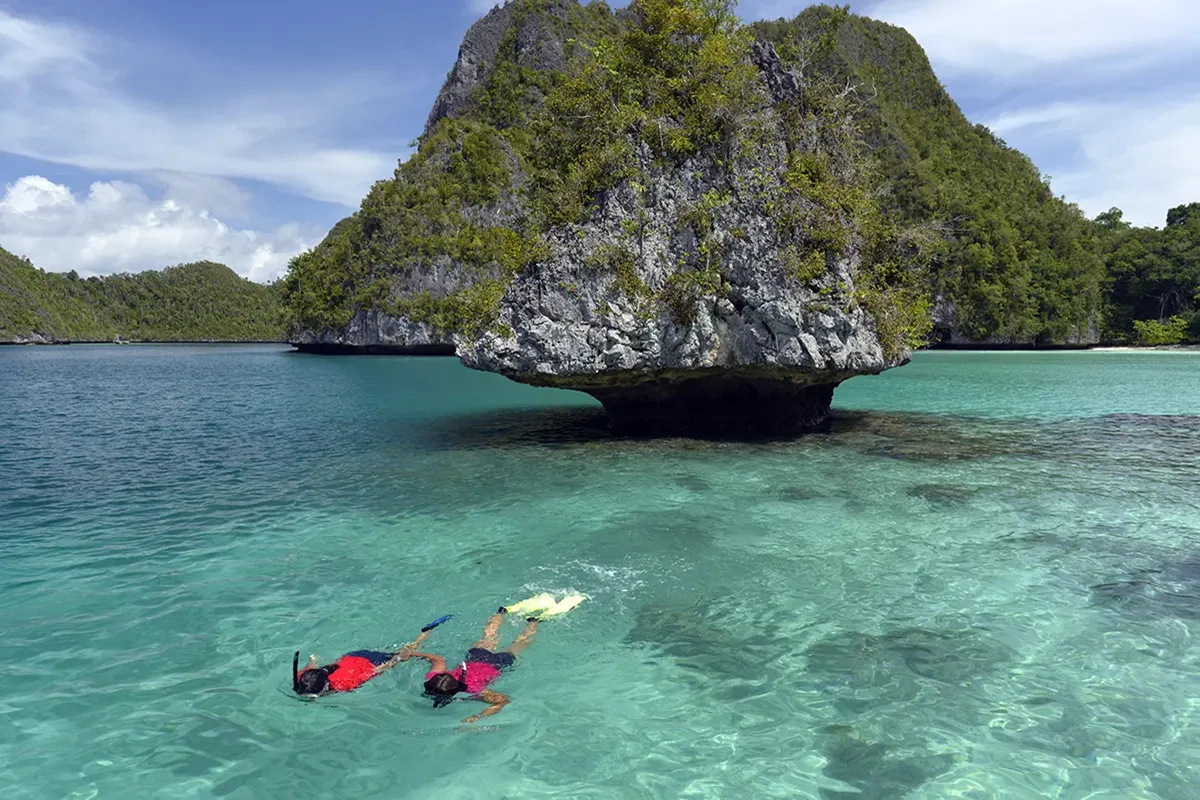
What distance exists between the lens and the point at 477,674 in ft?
19.4

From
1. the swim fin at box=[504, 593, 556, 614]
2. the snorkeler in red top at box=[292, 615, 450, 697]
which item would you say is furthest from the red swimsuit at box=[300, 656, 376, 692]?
the swim fin at box=[504, 593, 556, 614]

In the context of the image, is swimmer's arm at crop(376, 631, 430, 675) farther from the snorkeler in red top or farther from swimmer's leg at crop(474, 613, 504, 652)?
swimmer's leg at crop(474, 613, 504, 652)

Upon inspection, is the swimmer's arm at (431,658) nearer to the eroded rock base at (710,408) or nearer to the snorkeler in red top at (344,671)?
the snorkeler in red top at (344,671)

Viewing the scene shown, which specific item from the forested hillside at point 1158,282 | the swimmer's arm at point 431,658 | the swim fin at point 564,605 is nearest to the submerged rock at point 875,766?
the swim fin at point 564,605

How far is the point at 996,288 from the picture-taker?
76.2m

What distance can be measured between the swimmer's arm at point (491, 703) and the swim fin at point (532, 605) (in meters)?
1.52

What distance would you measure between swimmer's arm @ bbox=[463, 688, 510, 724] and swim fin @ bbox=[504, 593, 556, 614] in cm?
152

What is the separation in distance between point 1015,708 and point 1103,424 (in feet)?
64.4

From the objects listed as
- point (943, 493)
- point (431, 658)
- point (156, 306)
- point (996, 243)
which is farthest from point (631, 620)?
point (156, 306)

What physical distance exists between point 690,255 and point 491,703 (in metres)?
13.4

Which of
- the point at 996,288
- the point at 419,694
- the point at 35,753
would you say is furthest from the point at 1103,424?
the point at 996,288

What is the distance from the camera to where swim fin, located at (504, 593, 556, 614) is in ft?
23.9

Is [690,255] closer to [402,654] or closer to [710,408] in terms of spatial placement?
[710,408]

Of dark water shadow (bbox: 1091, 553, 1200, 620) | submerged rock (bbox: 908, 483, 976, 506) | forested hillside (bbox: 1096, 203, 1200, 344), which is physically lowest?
dark water shadow (bbox: 1091, 553, 1200, 620)
